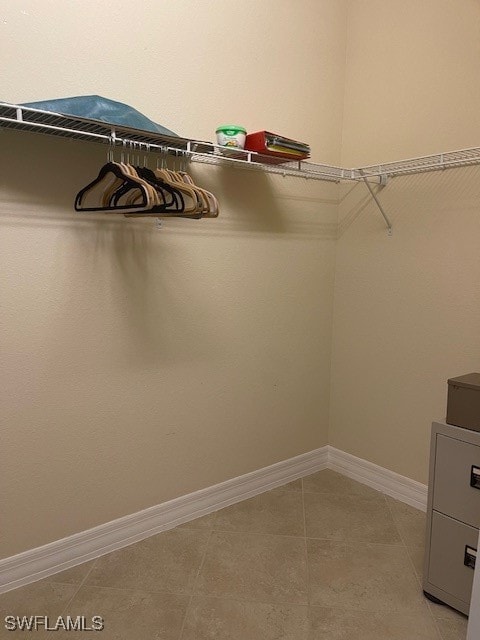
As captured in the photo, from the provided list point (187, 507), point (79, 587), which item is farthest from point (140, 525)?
point (79, 587)

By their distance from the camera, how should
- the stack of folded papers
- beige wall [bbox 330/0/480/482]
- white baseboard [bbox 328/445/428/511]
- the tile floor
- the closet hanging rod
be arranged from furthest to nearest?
white baseboard [bbox 328/445/428/511]
beige wall [bbox 330/0/480/482]
the stack of folded papers
the tile floor
the closet hanging rod

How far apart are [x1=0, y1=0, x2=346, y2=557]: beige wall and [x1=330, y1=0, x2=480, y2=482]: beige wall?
14cm

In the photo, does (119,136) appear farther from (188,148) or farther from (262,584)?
(262,584)

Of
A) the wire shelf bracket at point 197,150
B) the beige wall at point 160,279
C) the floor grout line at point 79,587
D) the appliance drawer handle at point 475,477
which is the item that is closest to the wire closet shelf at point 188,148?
the wire shelf bracket at point 197,150

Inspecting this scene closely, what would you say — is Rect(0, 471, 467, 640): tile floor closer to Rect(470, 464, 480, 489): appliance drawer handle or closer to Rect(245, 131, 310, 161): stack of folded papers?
Rect(470, 464, 480, 489): appliance drawer handle

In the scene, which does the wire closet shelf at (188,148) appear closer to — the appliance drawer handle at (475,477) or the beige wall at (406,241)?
the beige wall at (406,241)

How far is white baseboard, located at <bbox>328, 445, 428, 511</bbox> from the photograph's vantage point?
7.76 ft

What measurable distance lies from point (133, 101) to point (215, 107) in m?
0.40

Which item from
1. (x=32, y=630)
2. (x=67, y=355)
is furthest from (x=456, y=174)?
(x=32, y=630)

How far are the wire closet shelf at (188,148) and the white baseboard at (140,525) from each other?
5.00 ft

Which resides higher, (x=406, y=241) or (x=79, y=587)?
(x=406, y=241)

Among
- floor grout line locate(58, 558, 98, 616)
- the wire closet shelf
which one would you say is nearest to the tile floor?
floor grout line locate(58, 558, 98, 616)

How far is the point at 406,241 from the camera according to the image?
2.34 m

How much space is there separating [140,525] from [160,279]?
1.08m
